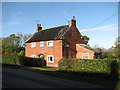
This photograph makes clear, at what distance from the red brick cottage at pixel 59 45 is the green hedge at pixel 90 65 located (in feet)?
27.8

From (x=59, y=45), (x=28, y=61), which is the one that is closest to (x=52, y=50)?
(x=59, y=45)

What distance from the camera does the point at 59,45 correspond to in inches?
1074

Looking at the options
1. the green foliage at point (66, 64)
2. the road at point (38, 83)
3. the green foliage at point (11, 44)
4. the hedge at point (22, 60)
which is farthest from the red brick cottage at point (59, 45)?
the green foliage at point (11, 44)

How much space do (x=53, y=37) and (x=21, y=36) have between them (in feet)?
108

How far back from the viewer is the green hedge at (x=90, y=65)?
14.5 meters

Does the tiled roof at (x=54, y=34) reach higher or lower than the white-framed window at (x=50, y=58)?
higher

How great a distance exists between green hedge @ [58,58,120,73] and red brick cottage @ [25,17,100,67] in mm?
8467

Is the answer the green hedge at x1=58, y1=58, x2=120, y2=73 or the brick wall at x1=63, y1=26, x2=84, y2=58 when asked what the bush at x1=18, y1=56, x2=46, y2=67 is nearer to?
the brick wall at x1=63, y1=26, x2=84, y2=58

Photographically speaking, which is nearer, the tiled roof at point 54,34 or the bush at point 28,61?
the bush at point 28,61

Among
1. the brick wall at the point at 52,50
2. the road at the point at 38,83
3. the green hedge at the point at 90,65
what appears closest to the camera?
the road at the point at 38,83

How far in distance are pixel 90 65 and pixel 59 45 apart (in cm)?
1202

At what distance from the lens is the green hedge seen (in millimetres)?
14473

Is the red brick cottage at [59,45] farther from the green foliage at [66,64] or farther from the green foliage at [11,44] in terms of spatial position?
the green foliage at [11,44]

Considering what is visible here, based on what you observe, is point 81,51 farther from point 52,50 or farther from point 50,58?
point 50,58
